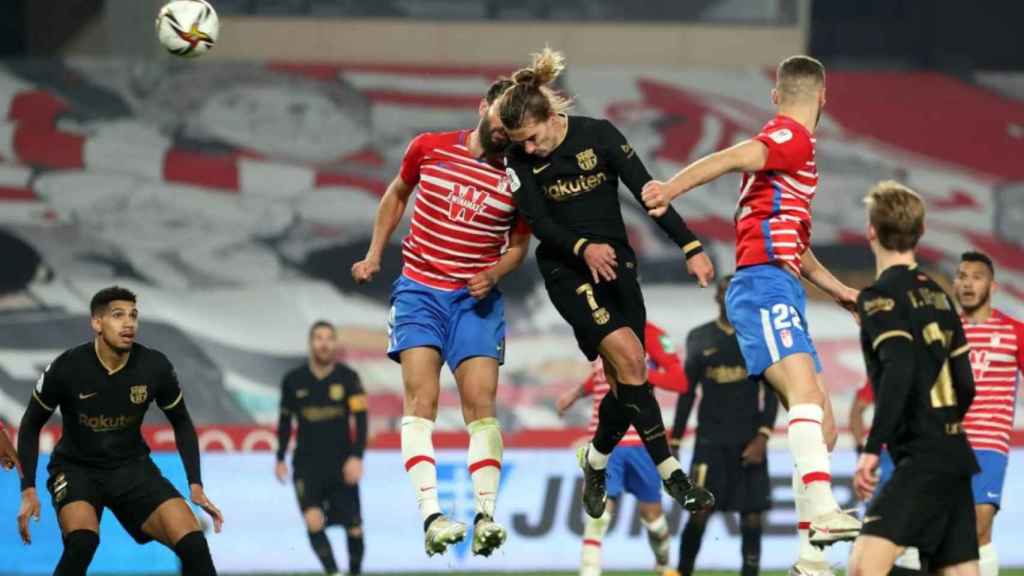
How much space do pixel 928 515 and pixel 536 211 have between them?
8.55 feet

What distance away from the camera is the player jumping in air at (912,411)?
6824 mm

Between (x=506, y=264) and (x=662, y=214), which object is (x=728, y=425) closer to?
(x=506, y=264)

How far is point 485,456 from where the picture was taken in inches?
356

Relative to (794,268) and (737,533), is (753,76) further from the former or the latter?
(794,268)

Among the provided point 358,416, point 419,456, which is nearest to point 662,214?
point 419,456

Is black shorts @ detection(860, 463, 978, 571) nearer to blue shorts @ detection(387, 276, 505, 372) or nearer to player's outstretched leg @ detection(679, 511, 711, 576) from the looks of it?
blue shorts @ detection(387, 276, 505, 372)

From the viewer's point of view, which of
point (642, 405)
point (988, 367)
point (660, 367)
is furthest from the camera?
point (660, 367)

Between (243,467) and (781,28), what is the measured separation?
9299 mm

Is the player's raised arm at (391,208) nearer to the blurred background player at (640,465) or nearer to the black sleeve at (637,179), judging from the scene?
the black sleeve at (637,179)

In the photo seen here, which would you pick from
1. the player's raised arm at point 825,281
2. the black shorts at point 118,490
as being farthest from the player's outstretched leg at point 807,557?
the black shorts at point 118,490

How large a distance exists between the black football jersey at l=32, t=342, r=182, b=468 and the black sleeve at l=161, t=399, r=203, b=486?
0.25 feet

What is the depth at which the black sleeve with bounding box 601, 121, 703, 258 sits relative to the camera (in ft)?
27.0

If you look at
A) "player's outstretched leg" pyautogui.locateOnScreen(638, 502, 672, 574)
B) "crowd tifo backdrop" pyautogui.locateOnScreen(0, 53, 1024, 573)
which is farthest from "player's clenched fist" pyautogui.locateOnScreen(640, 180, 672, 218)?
"crowd tifo backdrop" pyautogui.locateOnScreen(0, 53, 1024, 573)

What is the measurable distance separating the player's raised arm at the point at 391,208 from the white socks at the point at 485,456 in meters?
0.99
